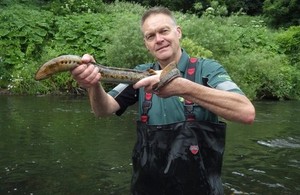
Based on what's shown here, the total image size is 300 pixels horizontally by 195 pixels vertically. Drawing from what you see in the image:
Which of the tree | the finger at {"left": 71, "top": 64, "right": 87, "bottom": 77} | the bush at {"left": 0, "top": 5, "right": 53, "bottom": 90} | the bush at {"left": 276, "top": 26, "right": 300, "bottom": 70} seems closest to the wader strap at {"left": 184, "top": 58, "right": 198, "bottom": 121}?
the finger at {"left": 71, "top": 64, "right": 87, "bottom": 77}

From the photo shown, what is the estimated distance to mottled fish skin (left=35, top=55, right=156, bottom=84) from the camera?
315cm

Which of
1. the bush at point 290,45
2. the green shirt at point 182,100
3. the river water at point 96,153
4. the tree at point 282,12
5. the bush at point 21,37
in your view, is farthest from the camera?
the tree at point 282,12

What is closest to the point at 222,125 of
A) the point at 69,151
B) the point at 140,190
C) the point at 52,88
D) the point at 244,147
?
the point at 140,190

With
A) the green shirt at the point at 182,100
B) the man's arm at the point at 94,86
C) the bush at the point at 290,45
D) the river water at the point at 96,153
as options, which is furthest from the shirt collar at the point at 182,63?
the bush at the point at 290,45

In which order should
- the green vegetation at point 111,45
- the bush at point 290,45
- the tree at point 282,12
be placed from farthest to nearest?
the tree at point 282,12, the bush at point 290,45, the green vegetation at point 111,45

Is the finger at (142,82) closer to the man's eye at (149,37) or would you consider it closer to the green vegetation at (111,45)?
the man's eye at (149,37)

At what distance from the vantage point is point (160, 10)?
139 inches

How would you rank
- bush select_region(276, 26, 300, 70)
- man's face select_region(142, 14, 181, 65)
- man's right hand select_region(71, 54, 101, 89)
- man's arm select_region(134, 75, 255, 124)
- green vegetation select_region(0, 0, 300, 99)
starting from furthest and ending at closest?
bush select_region(276, 26, 300, 70) → green vegetation select_region(0, 0, 300, 99) → man's face select_region(142, 14, 181, 65) → man's right hand select_region(71, 54, 101, 89) → man's arm select_region(134, 75, 255, 124)

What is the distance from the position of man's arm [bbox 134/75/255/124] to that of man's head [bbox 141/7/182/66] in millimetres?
395

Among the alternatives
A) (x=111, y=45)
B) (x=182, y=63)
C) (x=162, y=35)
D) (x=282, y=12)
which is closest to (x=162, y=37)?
(x=162, y=35)


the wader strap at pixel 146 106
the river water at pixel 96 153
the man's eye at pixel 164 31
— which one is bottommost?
the river water at pixel 96 153

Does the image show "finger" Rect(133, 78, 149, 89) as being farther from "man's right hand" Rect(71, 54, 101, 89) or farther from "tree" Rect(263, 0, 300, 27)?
"tree" Rect(263, 0, 300, 27)

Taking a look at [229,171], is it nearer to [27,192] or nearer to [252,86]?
[27,192]

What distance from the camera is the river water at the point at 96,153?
8.61 metres
